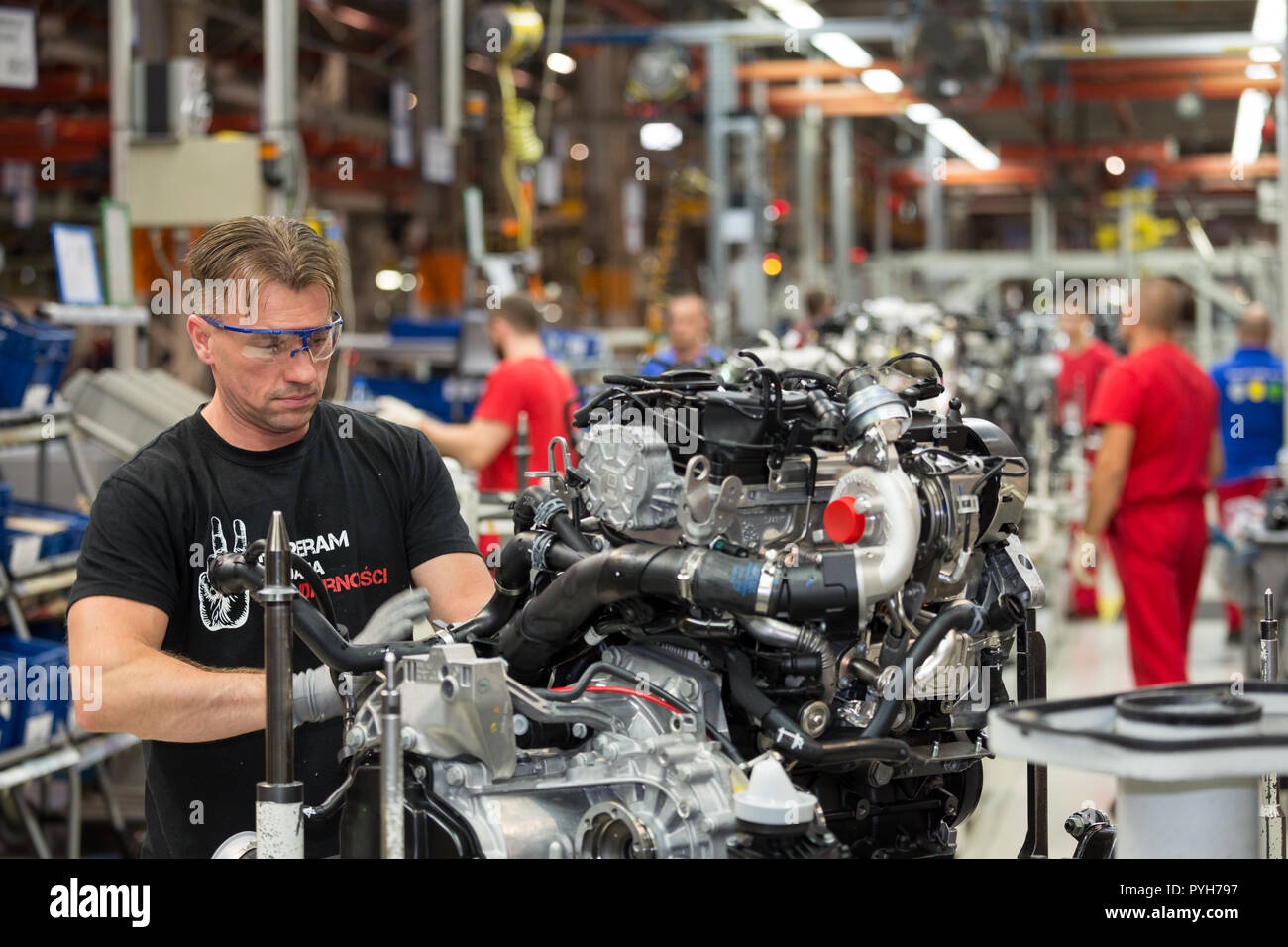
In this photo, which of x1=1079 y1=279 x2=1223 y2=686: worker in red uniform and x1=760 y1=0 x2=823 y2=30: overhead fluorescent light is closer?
x1=1079 y1=279 x2=1223 y2=686: worker in red uniform

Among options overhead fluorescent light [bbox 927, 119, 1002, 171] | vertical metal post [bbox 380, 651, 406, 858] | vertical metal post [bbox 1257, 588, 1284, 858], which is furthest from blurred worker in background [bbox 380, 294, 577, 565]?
overhead fluorescent light [bbox 927, 119, 1002, 171]

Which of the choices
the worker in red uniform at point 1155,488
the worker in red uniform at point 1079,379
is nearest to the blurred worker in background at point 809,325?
the worker in red uniform at point 1155,488

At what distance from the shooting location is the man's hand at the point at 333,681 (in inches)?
75.8

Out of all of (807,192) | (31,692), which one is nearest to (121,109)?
(31,692)

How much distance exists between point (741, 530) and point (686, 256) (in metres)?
20.5

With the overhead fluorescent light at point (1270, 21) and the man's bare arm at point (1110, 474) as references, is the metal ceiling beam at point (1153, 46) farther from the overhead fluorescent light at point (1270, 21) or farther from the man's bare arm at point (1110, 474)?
the man's bare arm at point (1110, 474)

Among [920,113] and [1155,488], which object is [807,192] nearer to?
[920,113]

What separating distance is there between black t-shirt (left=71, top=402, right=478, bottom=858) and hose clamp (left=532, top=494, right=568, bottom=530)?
35 cm

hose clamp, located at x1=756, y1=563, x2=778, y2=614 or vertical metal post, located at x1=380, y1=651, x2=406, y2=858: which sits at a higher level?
hose clamp, located at x1=756, y1=563, x2=778, y2=614

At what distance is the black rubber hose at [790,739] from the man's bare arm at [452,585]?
61cm

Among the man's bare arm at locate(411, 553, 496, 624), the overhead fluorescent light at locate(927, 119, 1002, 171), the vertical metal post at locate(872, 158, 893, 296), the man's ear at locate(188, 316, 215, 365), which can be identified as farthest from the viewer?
the vertical metal post at locate(872, 158, 893, 296)

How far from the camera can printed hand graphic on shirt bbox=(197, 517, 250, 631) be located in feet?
7.13

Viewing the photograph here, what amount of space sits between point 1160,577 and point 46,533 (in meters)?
3.65

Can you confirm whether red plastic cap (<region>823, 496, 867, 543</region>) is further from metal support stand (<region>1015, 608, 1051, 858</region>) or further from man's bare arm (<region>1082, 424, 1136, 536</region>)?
man's bare arm (<region>1082, 424, 1136, 536</region>)
